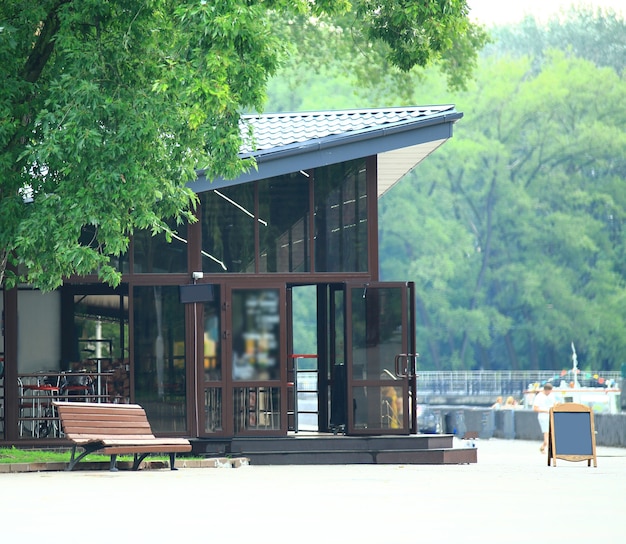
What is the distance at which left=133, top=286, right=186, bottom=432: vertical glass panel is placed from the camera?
66.1 ft

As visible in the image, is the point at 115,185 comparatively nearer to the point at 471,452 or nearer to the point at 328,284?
the point at 328,284

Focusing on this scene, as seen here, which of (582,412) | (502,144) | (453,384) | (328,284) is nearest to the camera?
(582,412)

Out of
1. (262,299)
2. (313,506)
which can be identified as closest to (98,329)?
(262,299)

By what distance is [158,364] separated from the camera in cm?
2017

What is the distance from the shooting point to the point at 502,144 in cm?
7450

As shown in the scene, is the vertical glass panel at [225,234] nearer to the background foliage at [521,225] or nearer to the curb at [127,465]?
the curb at [127,465]

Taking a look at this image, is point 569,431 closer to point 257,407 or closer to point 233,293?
point 257,407

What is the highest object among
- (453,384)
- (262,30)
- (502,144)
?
(502,144)

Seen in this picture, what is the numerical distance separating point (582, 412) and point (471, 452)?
1729mm

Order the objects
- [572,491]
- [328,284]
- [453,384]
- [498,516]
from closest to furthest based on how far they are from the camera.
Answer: [498,516]
[572,491]
[328,284]
[453,384]

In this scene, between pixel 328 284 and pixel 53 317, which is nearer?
pixel 328 284

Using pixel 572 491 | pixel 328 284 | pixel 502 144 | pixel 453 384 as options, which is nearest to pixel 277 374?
pixel 328 284

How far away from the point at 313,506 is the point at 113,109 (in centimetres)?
658

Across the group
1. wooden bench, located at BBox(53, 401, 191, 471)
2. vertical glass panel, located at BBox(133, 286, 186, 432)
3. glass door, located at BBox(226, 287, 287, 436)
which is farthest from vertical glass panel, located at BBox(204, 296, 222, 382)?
wooden bench, located at BBox(53, 401, 191, 471)
